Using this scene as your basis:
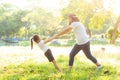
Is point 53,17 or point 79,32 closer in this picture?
point 79,32

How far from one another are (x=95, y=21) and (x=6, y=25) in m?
41.6

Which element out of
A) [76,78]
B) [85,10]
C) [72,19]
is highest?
[85,10]

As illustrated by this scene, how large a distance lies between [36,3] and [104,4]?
101 feet

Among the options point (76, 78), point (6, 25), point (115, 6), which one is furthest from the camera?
point (6, 25)

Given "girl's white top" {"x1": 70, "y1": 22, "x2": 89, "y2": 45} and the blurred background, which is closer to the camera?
"girl's white top" {"x1": 70, "y1": 22, "x2": 89, "y2": 45}

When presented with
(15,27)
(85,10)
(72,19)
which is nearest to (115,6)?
(85,10)

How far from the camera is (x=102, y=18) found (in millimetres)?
28266

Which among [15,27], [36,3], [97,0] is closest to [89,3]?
[97,0]

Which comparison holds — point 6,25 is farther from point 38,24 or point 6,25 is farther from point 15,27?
point 38,24

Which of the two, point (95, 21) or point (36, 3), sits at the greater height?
point (36, 3)

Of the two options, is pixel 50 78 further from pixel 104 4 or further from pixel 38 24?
pixel 38 24

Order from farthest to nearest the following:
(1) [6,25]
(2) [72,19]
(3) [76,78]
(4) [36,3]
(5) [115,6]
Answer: (1) [6,25] → (4) [36,3] → (5) [115,6] → (2) [72,19] → (3) [76,78]

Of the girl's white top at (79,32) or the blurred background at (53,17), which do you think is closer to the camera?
the girl's white top at (79,32)

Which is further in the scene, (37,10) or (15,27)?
(15,27)
